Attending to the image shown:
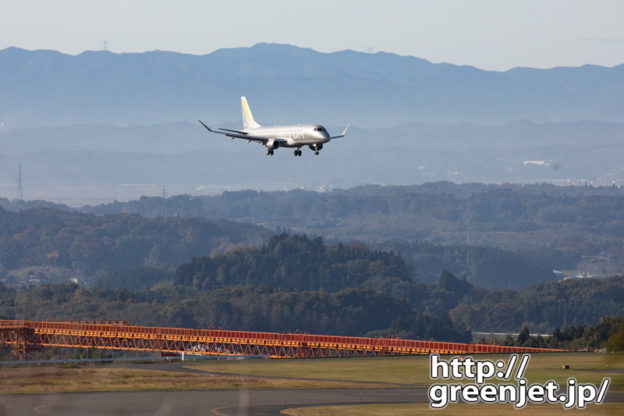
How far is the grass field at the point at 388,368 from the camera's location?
412ft

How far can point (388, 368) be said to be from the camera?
14112cm

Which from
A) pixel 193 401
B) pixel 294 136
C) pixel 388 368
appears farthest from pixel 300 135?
pixel 193 401

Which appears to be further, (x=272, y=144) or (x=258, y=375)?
(x=272, y=144)

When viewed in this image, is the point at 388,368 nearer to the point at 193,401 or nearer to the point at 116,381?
Result: the point at 116,381

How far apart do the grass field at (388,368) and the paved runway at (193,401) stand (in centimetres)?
1464

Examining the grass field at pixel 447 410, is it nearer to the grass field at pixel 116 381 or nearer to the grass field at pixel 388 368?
the grass field at pixel 388 368

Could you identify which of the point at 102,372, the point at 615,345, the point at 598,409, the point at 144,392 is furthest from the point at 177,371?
the point at 615,345

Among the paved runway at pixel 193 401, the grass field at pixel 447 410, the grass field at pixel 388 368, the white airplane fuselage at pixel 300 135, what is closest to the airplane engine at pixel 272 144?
the white airplane fuselage at pixel 300 135

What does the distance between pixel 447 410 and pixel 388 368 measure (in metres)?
44.9

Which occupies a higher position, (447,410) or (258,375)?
(447,410)

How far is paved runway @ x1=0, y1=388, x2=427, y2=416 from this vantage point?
93.0 m

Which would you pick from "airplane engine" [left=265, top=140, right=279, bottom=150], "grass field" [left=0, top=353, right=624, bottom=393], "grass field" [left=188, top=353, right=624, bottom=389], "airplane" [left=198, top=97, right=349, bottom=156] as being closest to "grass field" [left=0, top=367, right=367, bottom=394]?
"grass field" [left=0, top=353, right=624, bottom=393]

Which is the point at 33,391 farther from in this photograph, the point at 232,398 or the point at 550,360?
the point at 550,360

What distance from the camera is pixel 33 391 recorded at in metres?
108
